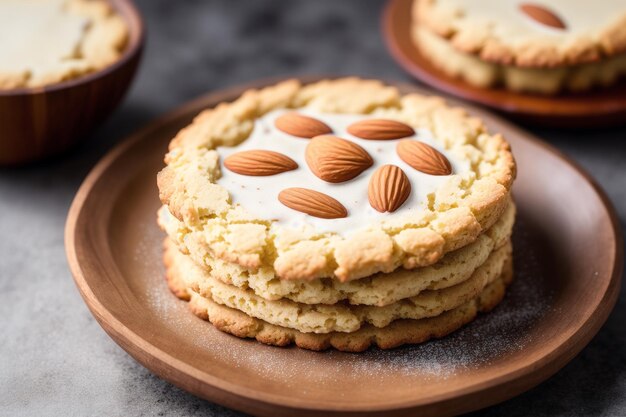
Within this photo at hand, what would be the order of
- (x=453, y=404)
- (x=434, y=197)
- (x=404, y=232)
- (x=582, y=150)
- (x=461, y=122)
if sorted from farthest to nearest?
(x=582, y=150) < (x=461, y=122) < (x=434, y=197) < (x=404, y=232) < (x=453, y=404)

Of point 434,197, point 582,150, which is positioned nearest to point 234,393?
point 434,197

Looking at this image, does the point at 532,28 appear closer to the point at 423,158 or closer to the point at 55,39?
the point at 423,158

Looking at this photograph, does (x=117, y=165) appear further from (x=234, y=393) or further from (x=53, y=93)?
(x=234, y=393)

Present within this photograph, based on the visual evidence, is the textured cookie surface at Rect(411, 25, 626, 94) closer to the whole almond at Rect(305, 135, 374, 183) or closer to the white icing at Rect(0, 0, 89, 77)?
the whole almond at Rect(305, 135, 374, 183)

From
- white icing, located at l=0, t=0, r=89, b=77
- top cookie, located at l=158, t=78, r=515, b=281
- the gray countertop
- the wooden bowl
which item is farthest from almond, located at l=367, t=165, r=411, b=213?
white icing, located at l=0, t=0, r=89, b=77

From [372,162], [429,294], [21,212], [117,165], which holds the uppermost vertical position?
[372,162]
